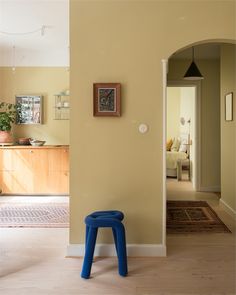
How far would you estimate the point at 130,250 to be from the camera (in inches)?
120

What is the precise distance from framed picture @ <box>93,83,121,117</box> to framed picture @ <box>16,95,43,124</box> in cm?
346

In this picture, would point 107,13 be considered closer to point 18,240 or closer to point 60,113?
point 18,240

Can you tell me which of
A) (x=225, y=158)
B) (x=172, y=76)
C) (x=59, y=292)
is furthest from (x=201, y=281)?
(x=172, y=76)

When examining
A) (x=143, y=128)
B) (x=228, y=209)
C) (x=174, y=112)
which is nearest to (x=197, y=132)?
(x=228, y=209)

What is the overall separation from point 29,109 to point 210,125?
3653 millimetres

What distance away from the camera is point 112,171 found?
3.08 metres

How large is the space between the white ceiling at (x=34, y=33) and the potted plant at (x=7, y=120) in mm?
854

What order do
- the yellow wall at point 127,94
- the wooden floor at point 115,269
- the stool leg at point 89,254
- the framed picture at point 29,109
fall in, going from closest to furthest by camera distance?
1. the wooden floor at point 115,269
2. the stool leg at point 89,254
3. the yellow wall at point 127,94
4. the framed picture at point 29,109

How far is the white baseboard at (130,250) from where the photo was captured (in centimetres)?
305

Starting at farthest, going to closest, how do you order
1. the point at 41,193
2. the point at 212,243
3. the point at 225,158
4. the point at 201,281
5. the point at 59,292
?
the point at 41,193 < the point at 225,158 < the point at 212,243 < the point at 201,281 < the point at 59,292

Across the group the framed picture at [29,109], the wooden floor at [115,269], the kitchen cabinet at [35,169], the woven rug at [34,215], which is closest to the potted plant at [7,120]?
the framed picture at [29,109]

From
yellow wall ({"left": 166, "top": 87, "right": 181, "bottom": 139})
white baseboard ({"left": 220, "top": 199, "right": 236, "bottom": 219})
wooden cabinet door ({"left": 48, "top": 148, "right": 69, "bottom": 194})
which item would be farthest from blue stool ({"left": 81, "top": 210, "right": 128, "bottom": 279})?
yellow wall ({"left": 166, "top": 87, "right": 181, "bottom": 139})

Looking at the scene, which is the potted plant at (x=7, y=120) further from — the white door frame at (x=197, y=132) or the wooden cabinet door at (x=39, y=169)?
the white door frame at (x=197, y=132)

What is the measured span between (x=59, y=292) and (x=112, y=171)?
46.6 inches
